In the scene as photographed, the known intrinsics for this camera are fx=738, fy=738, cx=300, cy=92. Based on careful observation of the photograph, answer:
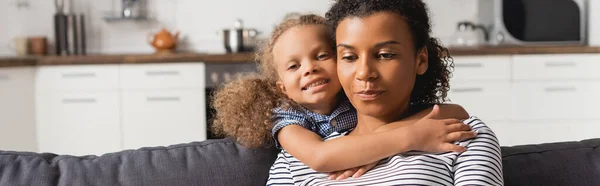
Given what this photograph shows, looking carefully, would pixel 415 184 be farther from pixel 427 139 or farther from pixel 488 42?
pixel 488 42

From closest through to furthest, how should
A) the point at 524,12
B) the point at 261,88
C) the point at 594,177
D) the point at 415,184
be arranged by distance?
the point at 415,184 < the point at 594,177 < the point at 261,88 < the point at 524,12

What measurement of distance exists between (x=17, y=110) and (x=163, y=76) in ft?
2.61

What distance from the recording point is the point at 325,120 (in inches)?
57.6

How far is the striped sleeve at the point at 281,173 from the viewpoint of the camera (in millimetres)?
1419

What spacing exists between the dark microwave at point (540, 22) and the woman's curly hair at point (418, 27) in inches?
112

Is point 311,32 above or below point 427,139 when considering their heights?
above

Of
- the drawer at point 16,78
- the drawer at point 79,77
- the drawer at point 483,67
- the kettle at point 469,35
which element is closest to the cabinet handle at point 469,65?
the drawer at point 483,67

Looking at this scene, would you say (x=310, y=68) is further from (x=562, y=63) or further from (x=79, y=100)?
(x=79, y=100)

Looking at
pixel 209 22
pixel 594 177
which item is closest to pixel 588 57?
pixel 209 22

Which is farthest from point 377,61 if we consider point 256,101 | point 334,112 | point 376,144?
point 256,101

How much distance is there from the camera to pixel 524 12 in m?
4.14

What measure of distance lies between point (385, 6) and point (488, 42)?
334 cm

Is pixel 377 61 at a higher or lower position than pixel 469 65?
higher

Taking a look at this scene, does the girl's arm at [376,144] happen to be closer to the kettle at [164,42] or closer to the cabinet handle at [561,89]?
the cabinet handle at [561,89]
